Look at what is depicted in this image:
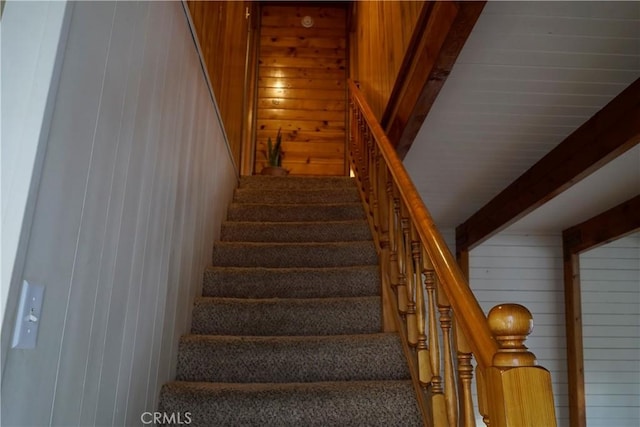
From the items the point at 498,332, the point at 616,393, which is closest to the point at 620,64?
the point at 498,332

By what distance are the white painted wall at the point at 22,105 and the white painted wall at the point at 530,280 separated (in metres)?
4.07

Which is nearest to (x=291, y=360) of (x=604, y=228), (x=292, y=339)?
(x=292, y=339)

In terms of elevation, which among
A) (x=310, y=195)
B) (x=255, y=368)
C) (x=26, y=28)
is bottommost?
(x=255, y=368)

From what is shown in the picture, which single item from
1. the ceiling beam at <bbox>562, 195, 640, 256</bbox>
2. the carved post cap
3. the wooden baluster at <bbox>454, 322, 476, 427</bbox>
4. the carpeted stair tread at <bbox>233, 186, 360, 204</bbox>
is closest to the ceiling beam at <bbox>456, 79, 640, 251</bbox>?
the ceiling beam at <bbox>562, 195, 640, 256</bbox>

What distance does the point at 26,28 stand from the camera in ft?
2.46

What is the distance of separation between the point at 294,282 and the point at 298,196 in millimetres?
1231

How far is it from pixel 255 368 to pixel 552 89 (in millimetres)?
1810

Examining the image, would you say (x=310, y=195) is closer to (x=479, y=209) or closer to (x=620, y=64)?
(x=479, y=209)

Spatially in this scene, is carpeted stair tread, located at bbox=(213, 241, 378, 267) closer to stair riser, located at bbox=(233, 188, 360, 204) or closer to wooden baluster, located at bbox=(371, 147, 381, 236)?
wooden baluster, located at bbox=(371, 147, 381, 236)

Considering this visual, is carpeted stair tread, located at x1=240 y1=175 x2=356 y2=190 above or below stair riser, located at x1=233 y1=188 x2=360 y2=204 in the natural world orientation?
above

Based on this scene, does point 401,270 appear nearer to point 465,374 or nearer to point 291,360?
point 291,360

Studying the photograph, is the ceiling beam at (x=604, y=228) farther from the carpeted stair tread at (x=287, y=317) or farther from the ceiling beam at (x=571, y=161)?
the carpeted stair tread at (x=287, y=317)

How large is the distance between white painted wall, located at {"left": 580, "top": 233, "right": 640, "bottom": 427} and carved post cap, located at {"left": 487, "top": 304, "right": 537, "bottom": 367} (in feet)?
12.8

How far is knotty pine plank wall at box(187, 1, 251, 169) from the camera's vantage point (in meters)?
2.24
